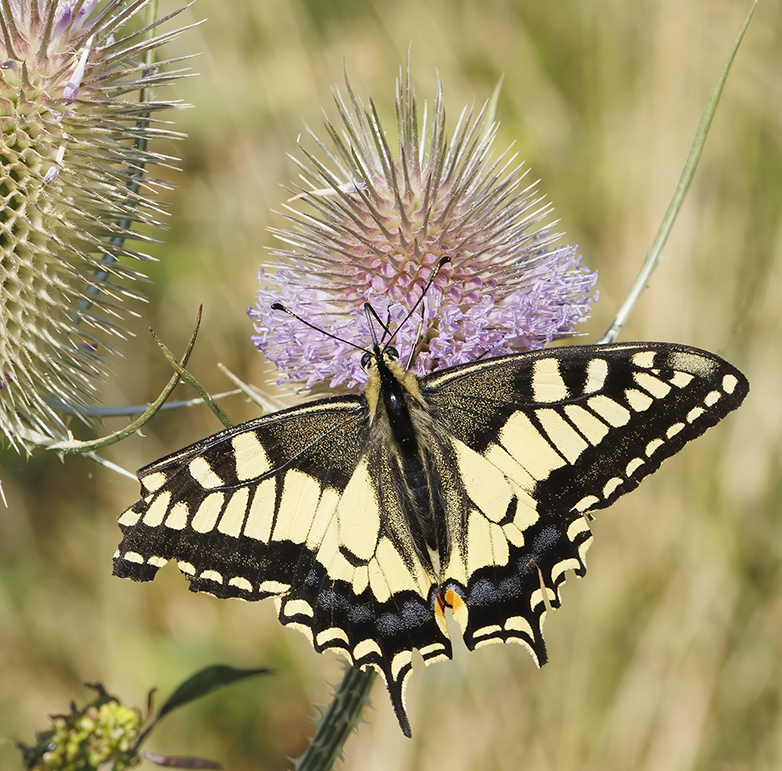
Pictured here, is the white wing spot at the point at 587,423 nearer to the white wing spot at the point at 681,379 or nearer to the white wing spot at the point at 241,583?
the white wing spot at the point at 681,379

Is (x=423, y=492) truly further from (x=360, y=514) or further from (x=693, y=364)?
(x=693, y=364)

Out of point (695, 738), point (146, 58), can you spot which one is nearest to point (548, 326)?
point (146, 58)

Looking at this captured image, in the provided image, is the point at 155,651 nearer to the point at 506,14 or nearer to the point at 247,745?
the point at 247,745

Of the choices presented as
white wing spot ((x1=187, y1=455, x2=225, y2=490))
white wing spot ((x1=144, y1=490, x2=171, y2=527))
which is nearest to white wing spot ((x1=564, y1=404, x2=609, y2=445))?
white wing spot ((x1=187, y1=455, x2=225, y2=490))

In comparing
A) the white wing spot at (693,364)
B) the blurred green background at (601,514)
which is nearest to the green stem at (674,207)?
the white wing spot at (693,364)

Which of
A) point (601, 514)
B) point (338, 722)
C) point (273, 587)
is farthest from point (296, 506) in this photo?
point (601, 514)

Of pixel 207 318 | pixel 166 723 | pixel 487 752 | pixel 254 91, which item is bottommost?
pixel 166 723
